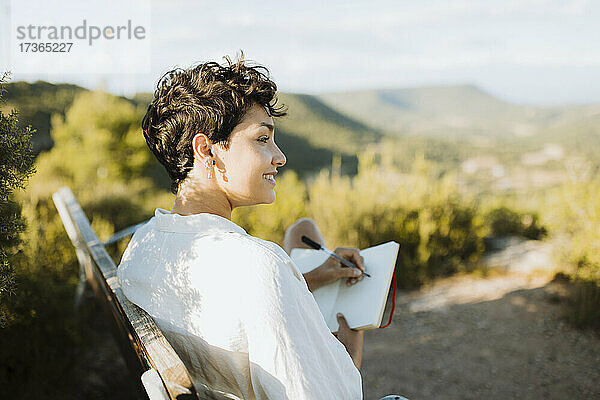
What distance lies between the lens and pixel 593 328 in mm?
2645

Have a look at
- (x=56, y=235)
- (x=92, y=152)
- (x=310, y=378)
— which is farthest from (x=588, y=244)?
(x=92, y=152)

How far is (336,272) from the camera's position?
4.32 ft

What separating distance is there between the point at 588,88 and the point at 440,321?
117 ft

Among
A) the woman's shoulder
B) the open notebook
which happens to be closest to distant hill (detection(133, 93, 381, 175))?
the open notebook

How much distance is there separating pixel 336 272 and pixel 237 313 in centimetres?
62

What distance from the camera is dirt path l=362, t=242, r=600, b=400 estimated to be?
7.42ft

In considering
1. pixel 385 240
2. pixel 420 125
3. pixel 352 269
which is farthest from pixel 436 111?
pixel 352 269

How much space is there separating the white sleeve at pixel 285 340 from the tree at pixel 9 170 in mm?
524

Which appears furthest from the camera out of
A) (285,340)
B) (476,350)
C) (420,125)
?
(420,125)

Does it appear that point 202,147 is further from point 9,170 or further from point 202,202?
point 9,170

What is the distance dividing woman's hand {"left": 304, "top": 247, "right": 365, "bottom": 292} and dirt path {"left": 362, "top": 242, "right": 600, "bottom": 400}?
4.07ft

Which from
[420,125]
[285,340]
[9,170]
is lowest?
[420,125]

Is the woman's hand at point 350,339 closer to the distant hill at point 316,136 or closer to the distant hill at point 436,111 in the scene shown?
the distant hill at point 316,136

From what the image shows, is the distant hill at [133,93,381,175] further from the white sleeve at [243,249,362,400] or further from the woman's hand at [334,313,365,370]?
the white sleeve at [243,249,362,400]
